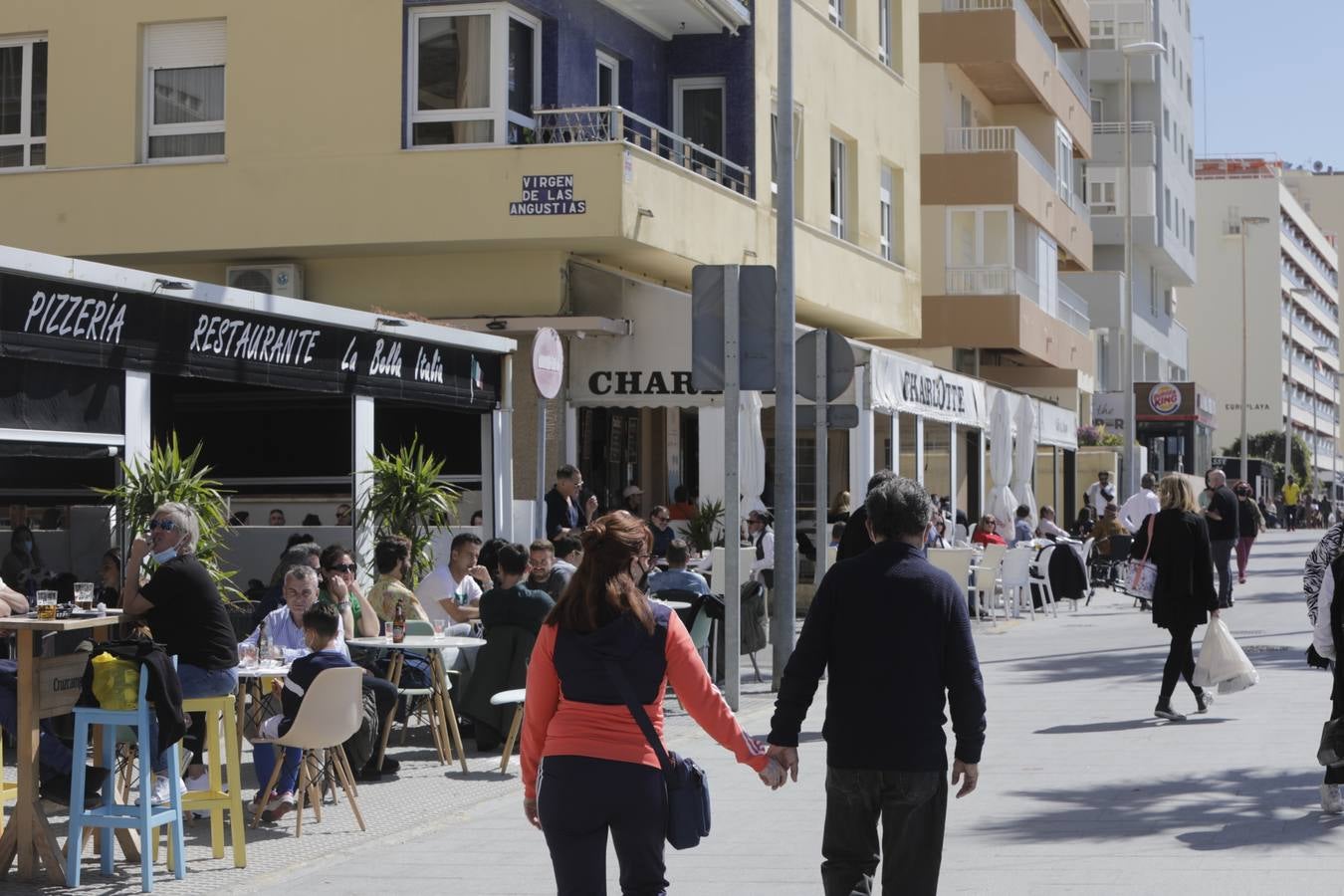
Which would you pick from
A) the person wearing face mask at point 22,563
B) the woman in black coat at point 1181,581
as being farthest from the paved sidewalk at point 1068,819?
the person wearing face mask at point 22,563

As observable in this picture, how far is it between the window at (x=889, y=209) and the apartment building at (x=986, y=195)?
6182 millimetres

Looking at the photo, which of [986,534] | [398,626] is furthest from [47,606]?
[986,534]

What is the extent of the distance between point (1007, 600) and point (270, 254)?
33.6ft

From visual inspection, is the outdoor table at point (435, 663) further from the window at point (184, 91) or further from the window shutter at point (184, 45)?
the window shutter at point (184, 45)

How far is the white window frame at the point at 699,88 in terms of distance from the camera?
2677 cm

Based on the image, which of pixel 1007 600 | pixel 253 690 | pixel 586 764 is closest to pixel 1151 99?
pixel 1007 600

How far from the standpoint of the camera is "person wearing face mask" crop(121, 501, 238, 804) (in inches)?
363

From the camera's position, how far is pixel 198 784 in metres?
10.3

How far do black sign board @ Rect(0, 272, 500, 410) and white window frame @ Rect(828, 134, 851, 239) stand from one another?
492 inches

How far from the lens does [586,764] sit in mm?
5820

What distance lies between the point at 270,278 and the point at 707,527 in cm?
620

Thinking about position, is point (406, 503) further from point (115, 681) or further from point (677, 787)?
point (677, 787)

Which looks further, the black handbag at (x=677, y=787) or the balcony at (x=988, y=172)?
the balcony at (x=988, y=172)

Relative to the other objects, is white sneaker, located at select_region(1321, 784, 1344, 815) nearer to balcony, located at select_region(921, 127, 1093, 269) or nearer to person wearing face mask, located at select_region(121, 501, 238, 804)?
person wearing face mask, located at select_region(121, 501, 238, 804)
